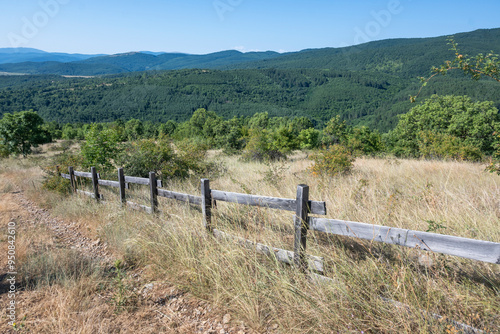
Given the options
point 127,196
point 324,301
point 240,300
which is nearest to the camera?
point 324,301

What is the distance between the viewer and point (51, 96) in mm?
174875

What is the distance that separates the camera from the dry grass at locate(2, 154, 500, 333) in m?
2.39

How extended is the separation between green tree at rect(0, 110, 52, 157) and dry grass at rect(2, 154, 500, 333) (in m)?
33.1

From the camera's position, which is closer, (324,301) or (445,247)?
(445,247)

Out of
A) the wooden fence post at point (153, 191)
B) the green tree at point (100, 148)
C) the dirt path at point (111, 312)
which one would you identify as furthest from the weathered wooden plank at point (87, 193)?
the dirt path at point (111, 312)

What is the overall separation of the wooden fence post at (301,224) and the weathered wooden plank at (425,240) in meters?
0.15

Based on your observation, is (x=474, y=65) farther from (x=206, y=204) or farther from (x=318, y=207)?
(x=206, y=204)

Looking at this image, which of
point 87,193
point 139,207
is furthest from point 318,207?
point 87,193

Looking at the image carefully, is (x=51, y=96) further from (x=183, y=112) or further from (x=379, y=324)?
(x=379, y=324)

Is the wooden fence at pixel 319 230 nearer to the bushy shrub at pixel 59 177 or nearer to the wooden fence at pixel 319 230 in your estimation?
the wooden fence at pixel 319 230

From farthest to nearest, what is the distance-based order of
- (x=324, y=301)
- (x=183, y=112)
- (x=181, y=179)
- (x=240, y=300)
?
(x=183, y=112), (x=181, y=179), (x=240, y=300), (x=324, y=301)

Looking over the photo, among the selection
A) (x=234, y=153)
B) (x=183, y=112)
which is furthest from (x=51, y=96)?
(x=234, y=153)

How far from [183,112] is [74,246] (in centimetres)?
19104

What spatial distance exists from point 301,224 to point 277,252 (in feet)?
1.84
